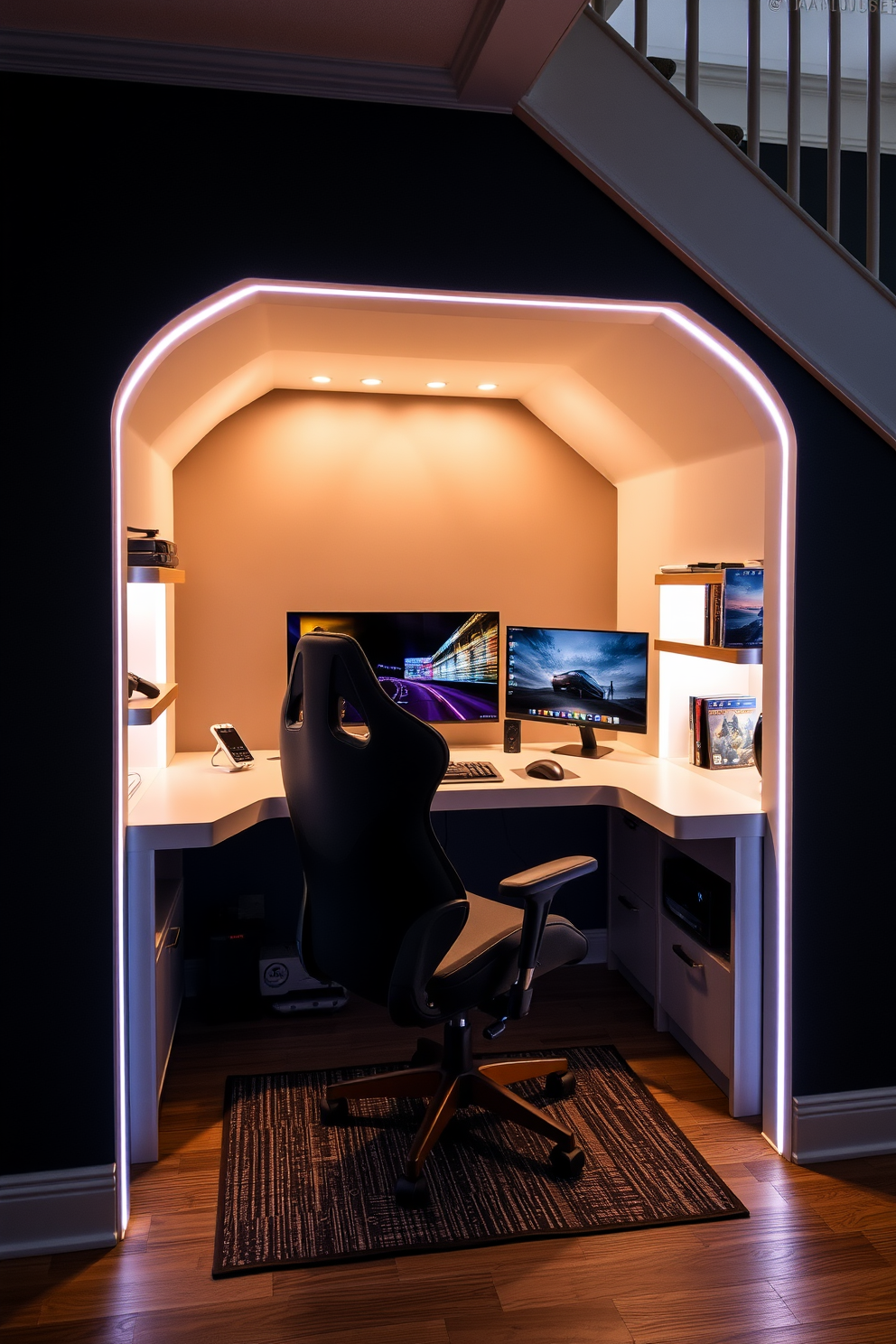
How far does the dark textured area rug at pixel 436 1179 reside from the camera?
232cm

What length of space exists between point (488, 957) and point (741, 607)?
49.8 inches

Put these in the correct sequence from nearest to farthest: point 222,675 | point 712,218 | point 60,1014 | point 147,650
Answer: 1. point 60,1014
2. point 712,218
3. point 147,650
4. point 222,675

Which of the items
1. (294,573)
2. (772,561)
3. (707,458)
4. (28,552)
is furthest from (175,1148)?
(707,458)

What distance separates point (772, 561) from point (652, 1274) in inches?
68.3

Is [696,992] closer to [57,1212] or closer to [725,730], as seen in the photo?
[725,730]

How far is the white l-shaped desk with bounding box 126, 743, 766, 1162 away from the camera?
255 cm

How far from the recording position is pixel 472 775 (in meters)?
3.23

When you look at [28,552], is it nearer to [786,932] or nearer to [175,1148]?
[175,1148]

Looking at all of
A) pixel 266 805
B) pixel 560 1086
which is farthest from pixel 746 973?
pixel 266 805

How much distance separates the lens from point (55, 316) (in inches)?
90.0

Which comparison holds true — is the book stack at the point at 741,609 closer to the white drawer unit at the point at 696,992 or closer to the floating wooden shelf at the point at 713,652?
the floating wooden shelf at the point at 713,652

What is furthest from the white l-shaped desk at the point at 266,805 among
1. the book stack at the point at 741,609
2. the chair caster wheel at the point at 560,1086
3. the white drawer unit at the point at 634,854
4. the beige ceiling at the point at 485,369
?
the beige ceiling at the point at 485,369

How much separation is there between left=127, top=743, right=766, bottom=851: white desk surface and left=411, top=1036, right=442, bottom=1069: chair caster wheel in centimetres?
68

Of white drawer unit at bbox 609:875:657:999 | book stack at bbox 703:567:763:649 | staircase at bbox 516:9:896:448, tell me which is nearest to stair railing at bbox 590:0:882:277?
staircase at bbox 516:9:896:448
